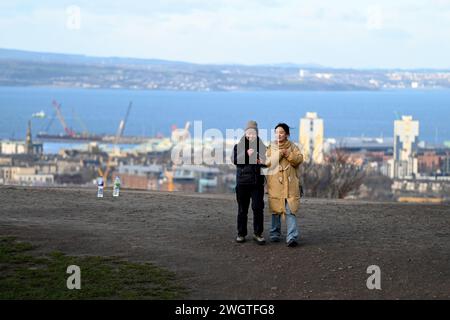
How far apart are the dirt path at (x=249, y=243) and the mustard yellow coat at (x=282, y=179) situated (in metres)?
0.54

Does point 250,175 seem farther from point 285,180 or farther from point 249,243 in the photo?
point 249,243

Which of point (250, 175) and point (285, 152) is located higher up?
point (285, 152)

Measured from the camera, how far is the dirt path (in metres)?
10.4

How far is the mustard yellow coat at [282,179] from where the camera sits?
12.2 m

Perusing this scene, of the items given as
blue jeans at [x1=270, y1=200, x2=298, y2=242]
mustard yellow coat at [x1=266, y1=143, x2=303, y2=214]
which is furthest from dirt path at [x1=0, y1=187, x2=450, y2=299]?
mustard yellow coat at [x1=266, y1=143, x2=303, y2=214]

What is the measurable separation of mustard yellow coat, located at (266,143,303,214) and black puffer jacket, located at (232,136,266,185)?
105mm

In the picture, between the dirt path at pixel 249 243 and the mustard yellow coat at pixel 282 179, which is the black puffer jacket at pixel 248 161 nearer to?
the mustard yellow coat at pixel 282 179

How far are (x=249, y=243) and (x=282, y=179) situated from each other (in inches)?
36.7

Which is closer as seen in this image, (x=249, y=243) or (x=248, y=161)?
(x=248, y=161)

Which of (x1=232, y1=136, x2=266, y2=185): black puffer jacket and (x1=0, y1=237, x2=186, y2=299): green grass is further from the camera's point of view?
(x1=232, y1=136, x2=266, y2=185): black puffer jacket

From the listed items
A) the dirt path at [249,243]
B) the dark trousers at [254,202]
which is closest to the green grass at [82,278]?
the dirt path at [249,243]

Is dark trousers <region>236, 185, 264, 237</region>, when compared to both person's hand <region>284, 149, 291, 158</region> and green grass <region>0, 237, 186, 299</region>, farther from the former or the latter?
green grass <region>0, 237, 186, 299</region>

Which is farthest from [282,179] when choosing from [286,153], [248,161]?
[248,161]

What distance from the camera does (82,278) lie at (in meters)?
10.3
